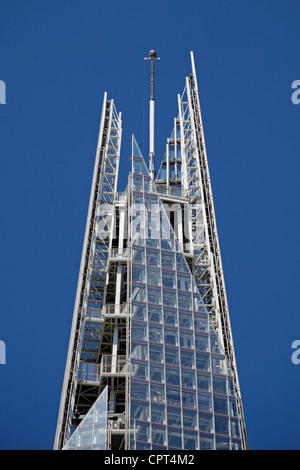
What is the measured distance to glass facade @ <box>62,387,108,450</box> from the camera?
309 ft

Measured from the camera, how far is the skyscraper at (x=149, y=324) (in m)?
96.4

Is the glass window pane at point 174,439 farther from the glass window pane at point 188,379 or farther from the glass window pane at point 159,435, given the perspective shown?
the glass window pane at point 188,379

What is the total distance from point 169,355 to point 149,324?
12.5 feet

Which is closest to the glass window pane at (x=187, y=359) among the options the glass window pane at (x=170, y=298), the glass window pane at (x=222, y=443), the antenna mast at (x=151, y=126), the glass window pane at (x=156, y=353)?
the glass window pane at (x=156, y=353)

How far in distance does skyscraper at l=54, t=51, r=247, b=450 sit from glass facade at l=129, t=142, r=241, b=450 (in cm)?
10

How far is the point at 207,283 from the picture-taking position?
11425 cm

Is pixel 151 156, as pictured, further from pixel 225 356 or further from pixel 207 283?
pixel 225 356

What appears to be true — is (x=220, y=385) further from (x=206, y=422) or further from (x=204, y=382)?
(x=206, y=422)

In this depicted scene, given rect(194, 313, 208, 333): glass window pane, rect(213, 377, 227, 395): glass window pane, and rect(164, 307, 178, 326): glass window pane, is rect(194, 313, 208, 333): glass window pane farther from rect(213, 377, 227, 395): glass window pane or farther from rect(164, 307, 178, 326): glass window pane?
rect(213, 377, 227, 395): glass window pane

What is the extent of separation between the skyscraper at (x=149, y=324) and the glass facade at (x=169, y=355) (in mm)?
103

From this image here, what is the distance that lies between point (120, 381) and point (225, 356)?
34.8ft
